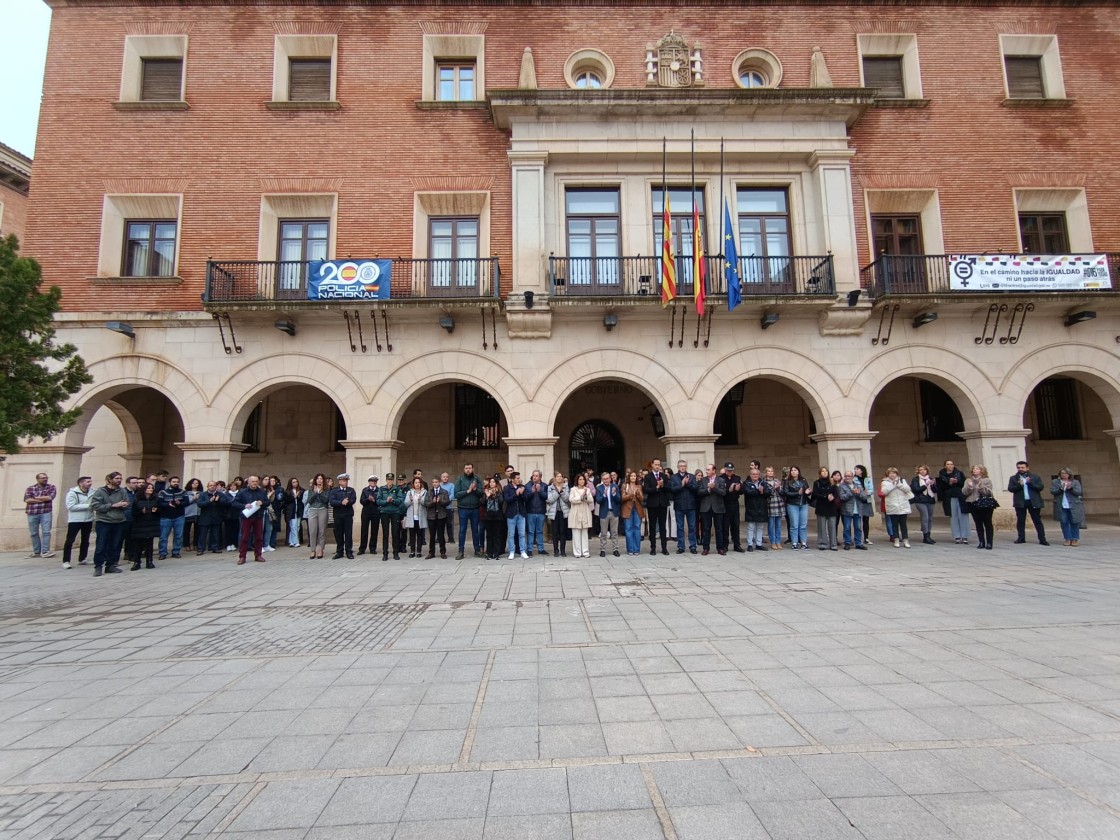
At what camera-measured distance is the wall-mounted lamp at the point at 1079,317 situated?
14.1 meters

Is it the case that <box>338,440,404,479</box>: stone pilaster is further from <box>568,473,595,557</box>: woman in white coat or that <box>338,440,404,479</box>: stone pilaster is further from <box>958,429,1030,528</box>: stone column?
<box>958,429,1030,528</box>: stone column

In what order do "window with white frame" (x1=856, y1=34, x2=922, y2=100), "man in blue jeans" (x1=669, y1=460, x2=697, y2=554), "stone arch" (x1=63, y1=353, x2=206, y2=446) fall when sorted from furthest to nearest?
"window with white frame" (x1=856, y1=34, x2=922, y2=100) < "stone arch" (x1=63, y1=353, x2=206, y2=446) < "man in blue jeans" (x1=669, y1=460, x2=697, y2=554)

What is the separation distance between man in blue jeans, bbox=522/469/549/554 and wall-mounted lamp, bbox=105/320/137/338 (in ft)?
35.5

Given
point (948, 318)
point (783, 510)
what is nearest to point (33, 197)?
point (783, 510)

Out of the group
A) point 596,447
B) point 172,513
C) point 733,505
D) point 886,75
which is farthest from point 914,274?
point 172,513

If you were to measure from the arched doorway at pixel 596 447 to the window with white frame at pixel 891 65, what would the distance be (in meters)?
12.1

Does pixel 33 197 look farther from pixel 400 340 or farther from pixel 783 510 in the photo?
pixel 783 510

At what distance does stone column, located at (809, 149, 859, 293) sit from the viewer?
1434cm

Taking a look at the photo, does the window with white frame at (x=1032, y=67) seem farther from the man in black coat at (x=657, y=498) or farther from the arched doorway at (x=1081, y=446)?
the man in black coat at (x=657, y=498)

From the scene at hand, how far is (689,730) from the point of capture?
3479mm

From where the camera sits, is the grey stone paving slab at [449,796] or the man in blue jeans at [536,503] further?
the man in blue jeans at [536,503]

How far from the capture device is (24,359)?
24.2 ft

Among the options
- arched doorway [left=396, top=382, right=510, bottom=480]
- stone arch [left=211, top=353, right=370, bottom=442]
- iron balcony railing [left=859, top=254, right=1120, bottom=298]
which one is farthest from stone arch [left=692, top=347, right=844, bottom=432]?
stone arch [left=211, top=353, right=370, bottom=442]

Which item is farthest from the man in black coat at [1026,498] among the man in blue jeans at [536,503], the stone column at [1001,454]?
the man in blue jeans at [536,503]
